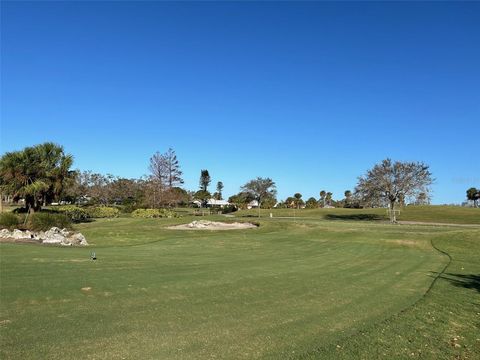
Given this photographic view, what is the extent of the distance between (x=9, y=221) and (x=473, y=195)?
96274 mm

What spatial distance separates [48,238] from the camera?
22.1m

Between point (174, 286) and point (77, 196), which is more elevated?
point (77, 196)

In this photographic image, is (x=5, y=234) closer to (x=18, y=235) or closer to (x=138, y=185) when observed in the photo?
(x=18, y=235)

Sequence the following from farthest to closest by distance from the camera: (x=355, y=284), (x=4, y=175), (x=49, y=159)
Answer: (x=49, y=159)
(x=4, y=175)
(x=355, y=284)

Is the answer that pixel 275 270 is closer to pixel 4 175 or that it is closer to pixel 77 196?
pixel 4 175

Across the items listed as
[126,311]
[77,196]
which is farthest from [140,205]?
[126,311]

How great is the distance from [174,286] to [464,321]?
676cm

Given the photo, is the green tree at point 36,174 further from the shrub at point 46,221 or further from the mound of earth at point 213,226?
the mound of earth at point 213,226

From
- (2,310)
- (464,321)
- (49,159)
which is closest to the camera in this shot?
(2,310)

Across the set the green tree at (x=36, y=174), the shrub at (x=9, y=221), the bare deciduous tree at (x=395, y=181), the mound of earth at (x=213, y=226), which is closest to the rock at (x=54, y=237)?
the shrub at (x=9, y=221)

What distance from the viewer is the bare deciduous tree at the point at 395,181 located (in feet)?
178

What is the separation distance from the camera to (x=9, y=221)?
2597cm

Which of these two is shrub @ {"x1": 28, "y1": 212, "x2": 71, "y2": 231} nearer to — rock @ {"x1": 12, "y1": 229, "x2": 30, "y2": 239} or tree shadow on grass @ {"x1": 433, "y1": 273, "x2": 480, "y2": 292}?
rock @ {"x1": 12, "y1": 229, "x2": 30, "y2": 239}

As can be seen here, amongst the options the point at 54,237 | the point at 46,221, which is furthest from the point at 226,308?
the point at 46,221
